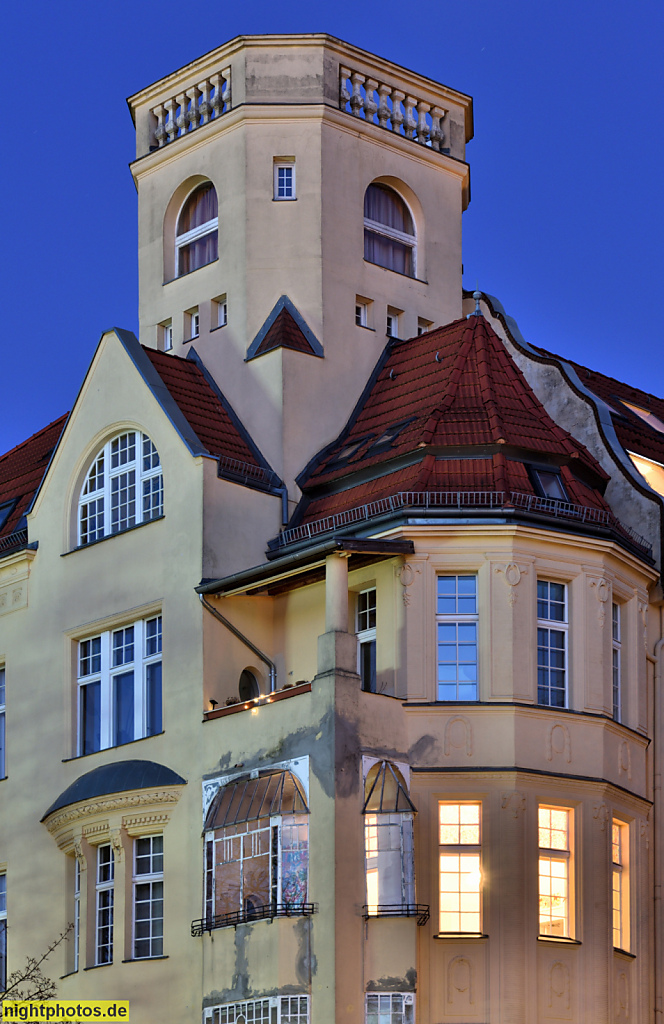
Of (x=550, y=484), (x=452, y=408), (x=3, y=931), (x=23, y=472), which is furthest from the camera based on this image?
(x=23, y=472)

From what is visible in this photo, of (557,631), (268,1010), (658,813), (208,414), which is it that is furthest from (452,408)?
(268,1010)

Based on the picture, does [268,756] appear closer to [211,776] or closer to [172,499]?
[211,776]

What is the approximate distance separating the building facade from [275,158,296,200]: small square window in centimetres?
8

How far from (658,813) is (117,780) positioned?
365 inches

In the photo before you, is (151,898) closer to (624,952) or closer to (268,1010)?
(268,1010)

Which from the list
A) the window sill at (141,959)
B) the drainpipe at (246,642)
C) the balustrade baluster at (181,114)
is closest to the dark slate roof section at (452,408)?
the drainpipe at (246,642)

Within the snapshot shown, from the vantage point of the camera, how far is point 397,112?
1587 inches

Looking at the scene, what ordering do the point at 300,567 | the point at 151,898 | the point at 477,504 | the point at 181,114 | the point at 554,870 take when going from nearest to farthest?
the point at 554,870 < the point at 300,567 < the point at 477,504 < the point at 151,898 < the point at 181,114

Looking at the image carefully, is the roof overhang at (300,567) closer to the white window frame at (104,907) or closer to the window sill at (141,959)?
the white window frame at (104,907)

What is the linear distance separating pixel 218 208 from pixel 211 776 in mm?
12449

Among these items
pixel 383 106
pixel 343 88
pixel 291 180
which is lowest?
pixel 291 180

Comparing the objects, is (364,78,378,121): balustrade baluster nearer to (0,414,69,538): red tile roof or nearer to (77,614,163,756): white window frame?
(0,414,69,538): red tile roof

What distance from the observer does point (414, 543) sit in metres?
32.2

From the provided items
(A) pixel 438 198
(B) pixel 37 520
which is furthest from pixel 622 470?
(B) pixel 37 520
